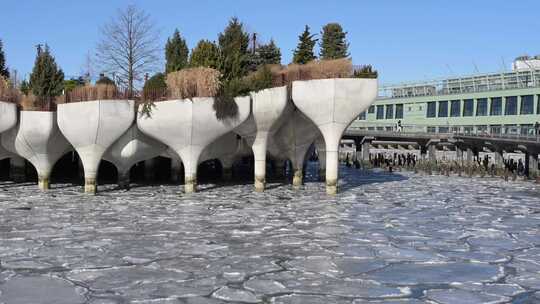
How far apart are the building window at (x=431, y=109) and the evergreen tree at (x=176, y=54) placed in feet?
232

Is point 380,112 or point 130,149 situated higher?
point 380,112

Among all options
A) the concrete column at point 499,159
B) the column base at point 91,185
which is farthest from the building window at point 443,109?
the column base at point 91,185

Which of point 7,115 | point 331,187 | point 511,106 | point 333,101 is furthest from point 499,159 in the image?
Result: point 7,115

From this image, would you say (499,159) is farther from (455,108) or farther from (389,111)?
(389,111)

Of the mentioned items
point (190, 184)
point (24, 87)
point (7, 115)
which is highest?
point (24, 87)

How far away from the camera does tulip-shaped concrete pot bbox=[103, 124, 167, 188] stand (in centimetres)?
3631

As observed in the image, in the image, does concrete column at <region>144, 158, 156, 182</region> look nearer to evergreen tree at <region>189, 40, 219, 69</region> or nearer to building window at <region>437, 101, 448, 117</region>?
evergreen tree at <region>189, 40, 219, 69</region>

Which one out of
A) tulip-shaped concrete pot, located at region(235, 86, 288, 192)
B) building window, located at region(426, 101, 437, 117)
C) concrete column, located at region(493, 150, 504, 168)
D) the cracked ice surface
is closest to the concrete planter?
the cracked ice surface

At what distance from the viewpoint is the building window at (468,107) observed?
304 feet

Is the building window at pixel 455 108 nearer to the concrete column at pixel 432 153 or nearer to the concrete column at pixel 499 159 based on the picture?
the concrete column at pixel 432 153

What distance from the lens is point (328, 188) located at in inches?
1377

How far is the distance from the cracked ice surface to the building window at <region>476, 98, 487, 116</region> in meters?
62.5

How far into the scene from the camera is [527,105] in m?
82.9

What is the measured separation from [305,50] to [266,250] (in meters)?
25.6
